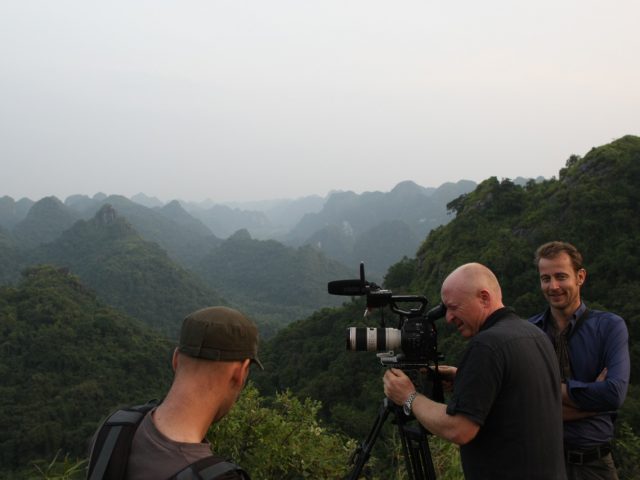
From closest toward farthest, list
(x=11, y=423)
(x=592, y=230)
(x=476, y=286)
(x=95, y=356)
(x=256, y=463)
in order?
(x=476, y=286) → (x=256, y=463) → (x=592, y=230) → (x=11, y=423) → (x=95, y=356)

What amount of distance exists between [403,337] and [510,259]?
2012 centimetres

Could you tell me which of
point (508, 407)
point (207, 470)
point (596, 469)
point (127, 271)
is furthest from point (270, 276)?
point (207, 470)

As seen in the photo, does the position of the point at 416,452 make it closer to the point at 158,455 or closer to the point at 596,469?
the point at 596,469

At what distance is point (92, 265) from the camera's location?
71938mm

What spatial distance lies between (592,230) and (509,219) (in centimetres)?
639

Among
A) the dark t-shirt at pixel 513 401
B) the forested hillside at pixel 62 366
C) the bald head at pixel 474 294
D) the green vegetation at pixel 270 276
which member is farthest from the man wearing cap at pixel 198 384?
the green vegetation at pixel 270 276

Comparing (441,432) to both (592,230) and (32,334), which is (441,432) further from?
(32,334)

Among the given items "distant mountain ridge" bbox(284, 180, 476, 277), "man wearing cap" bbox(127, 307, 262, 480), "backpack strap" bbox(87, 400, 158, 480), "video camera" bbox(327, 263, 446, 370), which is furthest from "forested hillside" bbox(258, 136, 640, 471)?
"distant mountain ridge" bbox(284, 180, 476, 277)

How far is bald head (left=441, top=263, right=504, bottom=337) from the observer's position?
1.94m

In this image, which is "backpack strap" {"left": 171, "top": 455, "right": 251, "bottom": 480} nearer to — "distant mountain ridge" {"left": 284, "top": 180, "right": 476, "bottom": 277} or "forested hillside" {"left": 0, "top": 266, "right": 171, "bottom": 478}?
"forested hillside" {"left": 0, "top": 266, "right": 171, "bottom": 478}

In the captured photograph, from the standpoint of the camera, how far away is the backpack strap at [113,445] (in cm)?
124

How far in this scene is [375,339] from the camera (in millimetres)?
2217

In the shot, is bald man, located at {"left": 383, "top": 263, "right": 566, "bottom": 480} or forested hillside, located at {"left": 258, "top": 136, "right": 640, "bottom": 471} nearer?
bald man, located at {"left": 383, "top": 263, "right": 566, "bottom": 480}

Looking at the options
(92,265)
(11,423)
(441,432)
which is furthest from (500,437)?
(92,265)
